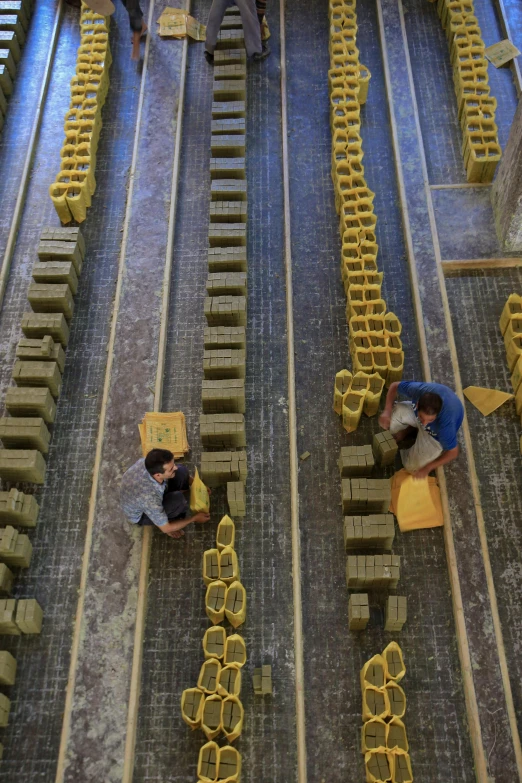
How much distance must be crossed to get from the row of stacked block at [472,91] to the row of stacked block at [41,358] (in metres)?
4.29

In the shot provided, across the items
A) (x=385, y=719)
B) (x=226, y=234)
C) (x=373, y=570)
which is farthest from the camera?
(x=226, y=234)

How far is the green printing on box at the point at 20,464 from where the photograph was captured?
5.88 metres

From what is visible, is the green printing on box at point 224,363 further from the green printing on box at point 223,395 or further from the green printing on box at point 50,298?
the green printing on box at point 50,298

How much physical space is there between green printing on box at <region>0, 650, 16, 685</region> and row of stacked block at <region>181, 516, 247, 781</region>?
1325 millimetres

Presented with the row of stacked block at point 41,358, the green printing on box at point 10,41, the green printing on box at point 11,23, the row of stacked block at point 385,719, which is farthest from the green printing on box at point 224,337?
the green printing on box at point 11,23

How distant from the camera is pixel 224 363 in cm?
629

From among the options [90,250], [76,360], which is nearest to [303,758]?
[76,360]

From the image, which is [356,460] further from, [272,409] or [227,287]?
[227,287]

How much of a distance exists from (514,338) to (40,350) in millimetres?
4331

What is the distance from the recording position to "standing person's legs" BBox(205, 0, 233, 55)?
26.6 feet

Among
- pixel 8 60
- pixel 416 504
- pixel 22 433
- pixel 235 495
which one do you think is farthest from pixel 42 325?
pixel 8 60

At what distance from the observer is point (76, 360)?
675 cm

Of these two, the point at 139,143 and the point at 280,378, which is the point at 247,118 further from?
the point at 280,378

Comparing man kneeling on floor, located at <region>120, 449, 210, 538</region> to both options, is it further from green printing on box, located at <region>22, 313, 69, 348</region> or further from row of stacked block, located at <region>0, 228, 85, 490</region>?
green printing on box, located at <region>22, 313, 69, 348</region>
